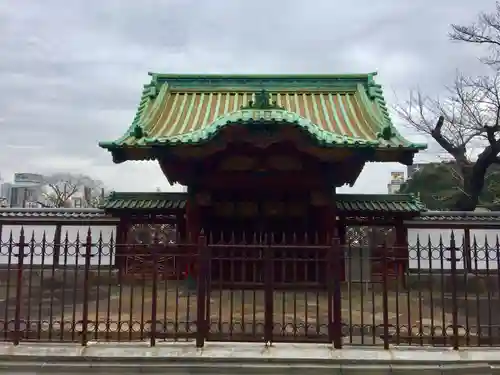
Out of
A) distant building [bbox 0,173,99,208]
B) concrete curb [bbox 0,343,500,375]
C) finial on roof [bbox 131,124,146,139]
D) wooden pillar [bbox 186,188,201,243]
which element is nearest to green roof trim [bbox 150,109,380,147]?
finial on roof [bbox 131,124,146,139]

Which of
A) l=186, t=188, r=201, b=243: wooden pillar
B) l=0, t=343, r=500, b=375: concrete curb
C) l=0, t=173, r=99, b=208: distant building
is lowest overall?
l=0, t=343, r=500, b=375: concrete curb

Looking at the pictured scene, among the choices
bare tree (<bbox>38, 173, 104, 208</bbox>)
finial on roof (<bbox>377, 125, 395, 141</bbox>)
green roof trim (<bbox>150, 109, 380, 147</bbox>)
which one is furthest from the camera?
bare tree (<bbox>38, 173, 104, 208</bbox>)

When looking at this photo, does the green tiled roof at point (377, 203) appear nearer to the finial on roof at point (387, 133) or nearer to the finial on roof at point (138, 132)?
the finial on roof at point (387, 133)

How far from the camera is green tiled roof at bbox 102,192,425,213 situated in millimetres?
14445

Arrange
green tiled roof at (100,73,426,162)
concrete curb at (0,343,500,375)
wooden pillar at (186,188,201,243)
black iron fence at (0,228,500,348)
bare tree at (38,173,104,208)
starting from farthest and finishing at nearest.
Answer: bare tree at (38,173,104,208) → wooden pillar at (186,188,201,243) → green tiled roof at (100,73,426,162) → black iron fence at (0,228,500,348) → concrete curb at (0,343,500,375)

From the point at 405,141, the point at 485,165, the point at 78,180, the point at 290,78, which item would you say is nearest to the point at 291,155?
the point at 405,141

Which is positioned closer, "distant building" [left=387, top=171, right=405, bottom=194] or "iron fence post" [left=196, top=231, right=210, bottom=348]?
"iron fence post" [left=196, top=231, right=210, bottom=348]

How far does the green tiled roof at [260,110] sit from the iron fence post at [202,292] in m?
3.69

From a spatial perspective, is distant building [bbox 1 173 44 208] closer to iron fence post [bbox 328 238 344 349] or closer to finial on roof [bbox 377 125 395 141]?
finial on roof [bbox 377 125 395 141]

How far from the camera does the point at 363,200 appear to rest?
14.9 metres

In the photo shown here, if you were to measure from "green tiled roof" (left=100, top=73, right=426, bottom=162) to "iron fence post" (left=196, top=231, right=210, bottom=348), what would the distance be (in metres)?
3.69

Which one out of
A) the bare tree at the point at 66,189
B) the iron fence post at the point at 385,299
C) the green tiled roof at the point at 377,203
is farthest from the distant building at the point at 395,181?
the iron fence post at the point at 385,299

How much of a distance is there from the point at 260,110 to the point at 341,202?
5622mm

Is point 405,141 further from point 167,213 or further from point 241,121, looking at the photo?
point 167,213
